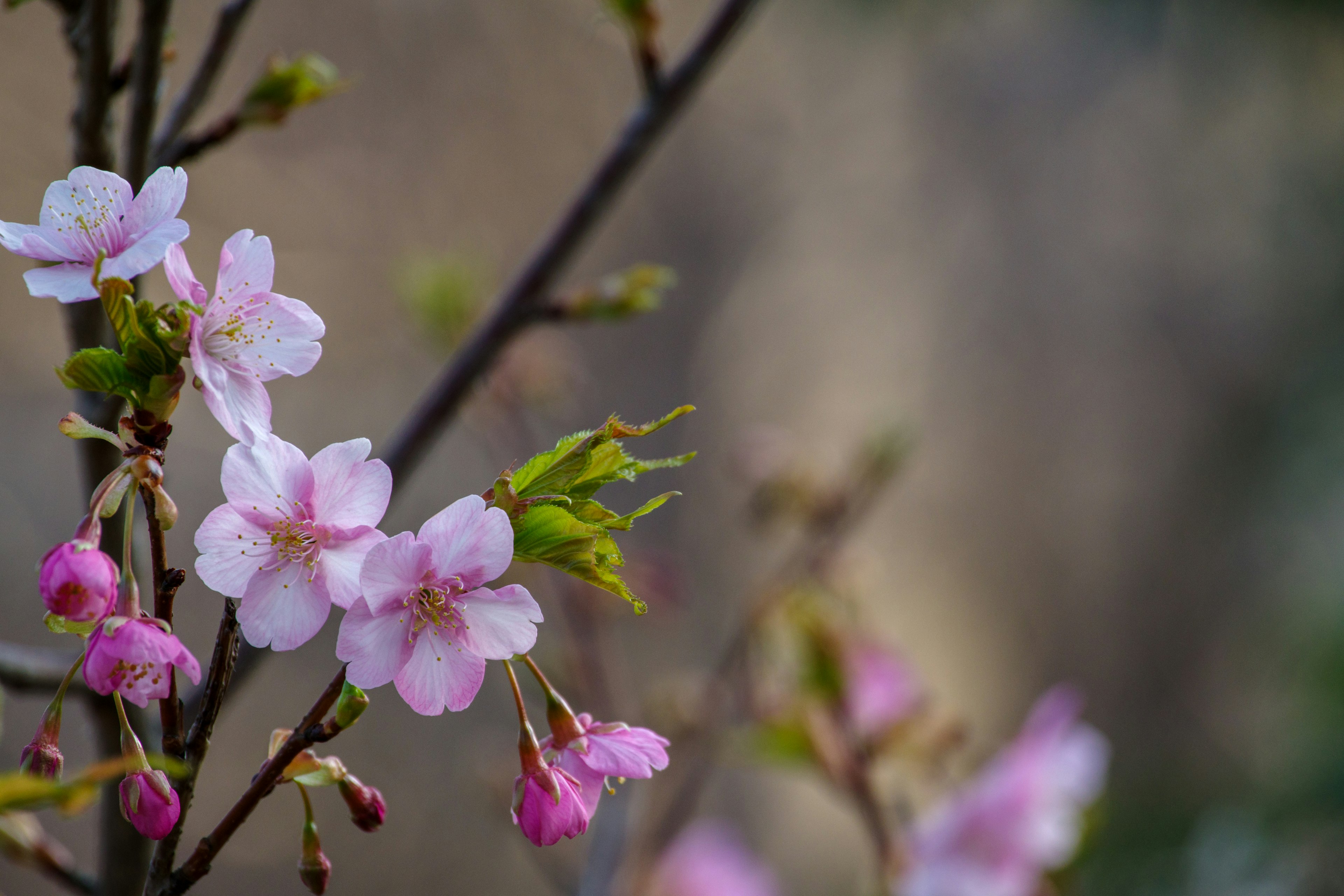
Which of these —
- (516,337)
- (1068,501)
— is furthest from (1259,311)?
(516,337)

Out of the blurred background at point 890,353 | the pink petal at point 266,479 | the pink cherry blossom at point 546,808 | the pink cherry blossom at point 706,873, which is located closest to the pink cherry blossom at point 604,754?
the pink cherry blossom at point 546,808

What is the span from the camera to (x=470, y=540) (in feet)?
0.82

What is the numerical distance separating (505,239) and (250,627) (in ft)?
7.11

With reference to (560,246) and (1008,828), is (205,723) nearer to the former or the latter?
(560,246)

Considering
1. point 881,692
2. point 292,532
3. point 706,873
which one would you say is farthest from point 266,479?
point 706,873

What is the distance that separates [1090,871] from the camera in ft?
5.58

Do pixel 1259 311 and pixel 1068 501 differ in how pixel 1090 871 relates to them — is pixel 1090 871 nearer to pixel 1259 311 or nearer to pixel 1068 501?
pixel 1068 501

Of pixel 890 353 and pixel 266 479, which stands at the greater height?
pixel 266 479

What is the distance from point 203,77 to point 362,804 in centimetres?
34

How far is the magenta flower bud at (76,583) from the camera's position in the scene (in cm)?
22

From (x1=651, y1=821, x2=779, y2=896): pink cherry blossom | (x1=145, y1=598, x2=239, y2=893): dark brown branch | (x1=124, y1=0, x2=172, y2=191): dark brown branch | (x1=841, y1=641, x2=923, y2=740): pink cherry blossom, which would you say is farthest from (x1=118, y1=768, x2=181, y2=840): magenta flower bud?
(x1=651, y1=821, x2=779, y2=896): pink cherry blossom

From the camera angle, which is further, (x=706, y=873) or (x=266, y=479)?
(x=706, y=873)

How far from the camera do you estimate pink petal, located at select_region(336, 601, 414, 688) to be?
237 millimetres

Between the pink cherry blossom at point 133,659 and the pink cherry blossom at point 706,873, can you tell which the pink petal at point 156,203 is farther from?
the pink cherry blossom at point 706,873
